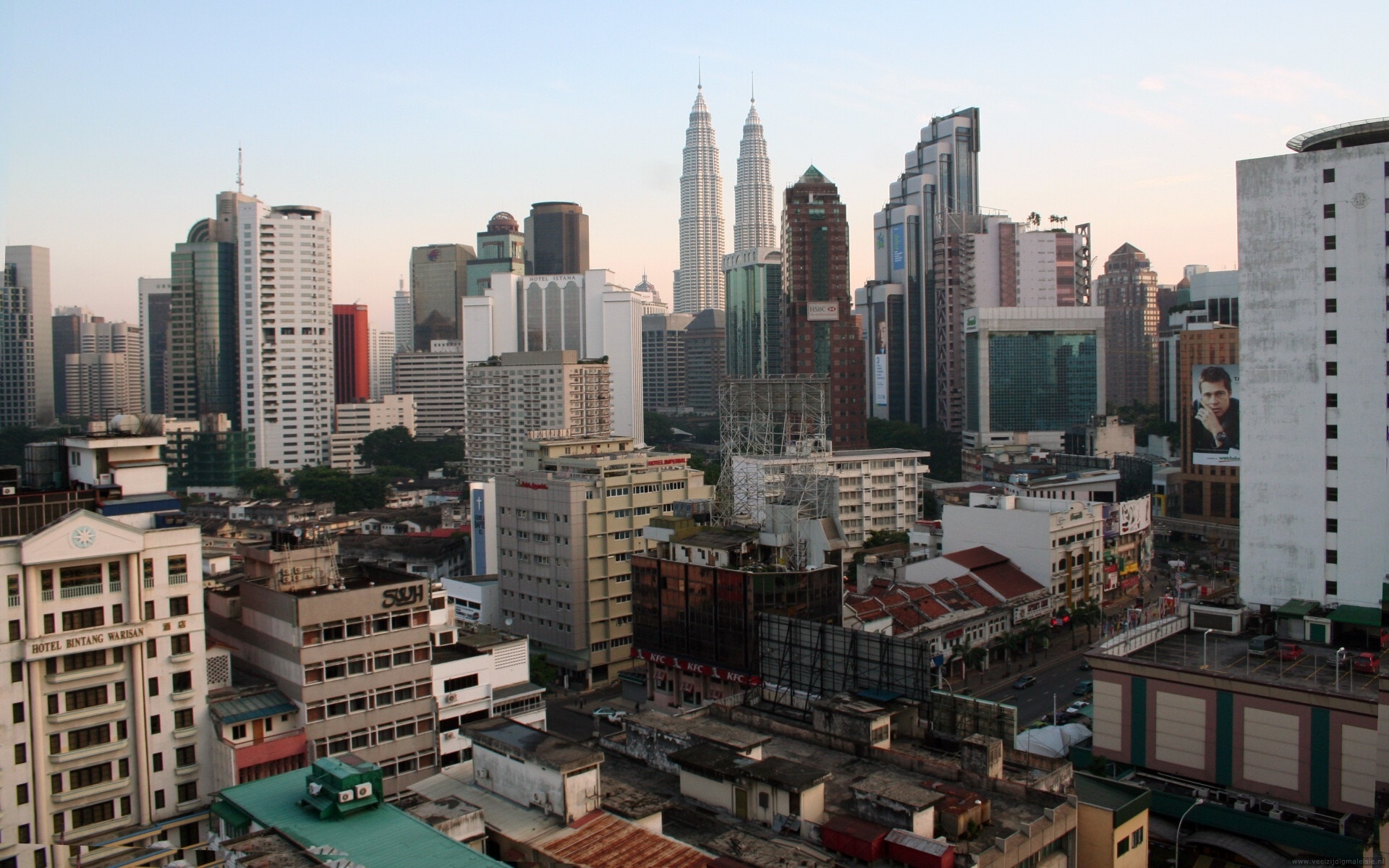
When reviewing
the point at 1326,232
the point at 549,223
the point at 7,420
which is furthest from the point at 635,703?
the point at 549,223

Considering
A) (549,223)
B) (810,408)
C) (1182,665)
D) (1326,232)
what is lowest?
(1182,665)

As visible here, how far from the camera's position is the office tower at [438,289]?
18562 cm

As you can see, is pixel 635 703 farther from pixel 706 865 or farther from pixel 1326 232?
pixel 1326 232

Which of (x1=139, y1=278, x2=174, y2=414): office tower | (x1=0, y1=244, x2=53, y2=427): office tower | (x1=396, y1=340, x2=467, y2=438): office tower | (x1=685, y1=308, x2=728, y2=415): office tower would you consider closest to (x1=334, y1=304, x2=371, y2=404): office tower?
(x1=396, y1=340, x2=467, y2=438): office tower

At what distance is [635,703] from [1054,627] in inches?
859

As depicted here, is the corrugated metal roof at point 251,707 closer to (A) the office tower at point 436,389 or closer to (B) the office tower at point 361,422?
(B) the office tower at point 361,422

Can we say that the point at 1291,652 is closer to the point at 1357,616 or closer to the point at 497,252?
the point at 1357,616

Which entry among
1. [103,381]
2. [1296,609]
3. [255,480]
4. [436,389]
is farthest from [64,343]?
[1296,609]

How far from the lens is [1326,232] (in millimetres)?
38094

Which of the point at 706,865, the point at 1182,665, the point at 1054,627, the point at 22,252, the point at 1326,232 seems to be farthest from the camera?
the point at 22,252

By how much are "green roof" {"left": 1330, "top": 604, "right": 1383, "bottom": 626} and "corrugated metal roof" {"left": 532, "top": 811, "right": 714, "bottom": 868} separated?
82.0ft

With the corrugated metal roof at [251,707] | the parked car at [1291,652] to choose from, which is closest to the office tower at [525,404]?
the corrugated metal roof at [251,707]

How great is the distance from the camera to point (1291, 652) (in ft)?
104

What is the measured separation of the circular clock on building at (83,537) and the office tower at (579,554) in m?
22.6
